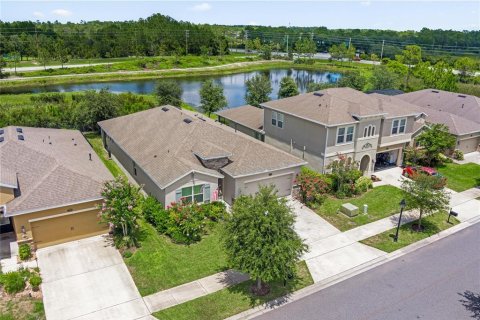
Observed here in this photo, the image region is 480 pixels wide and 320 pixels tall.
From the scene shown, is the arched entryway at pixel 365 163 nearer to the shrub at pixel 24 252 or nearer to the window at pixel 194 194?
the window at pixel 194 194

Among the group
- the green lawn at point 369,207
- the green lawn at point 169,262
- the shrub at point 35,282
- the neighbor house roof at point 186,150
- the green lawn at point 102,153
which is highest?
the neighbor house roof at point 186,150

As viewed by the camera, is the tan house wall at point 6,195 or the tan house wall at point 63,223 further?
the tan house wall at point 63,223

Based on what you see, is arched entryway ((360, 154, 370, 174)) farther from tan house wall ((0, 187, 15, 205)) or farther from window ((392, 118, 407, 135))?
A: tan house wall ((0, 187, 15, 205))

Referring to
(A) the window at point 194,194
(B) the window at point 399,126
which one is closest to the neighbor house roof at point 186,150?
(A) the window at point 194,194

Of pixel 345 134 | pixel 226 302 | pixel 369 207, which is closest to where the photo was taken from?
pixel 226 302

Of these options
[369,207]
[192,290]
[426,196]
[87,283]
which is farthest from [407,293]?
[87,283]

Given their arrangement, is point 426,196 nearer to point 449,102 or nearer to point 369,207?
point 369,207
